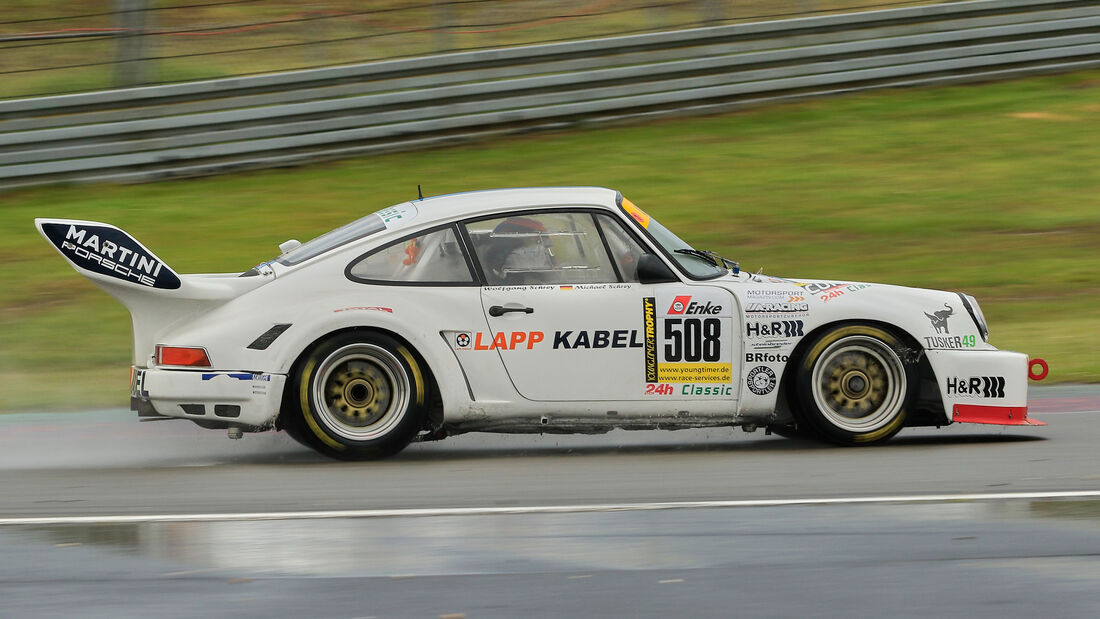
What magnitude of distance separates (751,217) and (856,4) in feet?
13.8

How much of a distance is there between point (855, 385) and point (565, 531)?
219cm

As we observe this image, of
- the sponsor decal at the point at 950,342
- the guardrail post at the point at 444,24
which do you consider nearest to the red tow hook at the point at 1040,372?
the sponsor decal at the point at 950,342

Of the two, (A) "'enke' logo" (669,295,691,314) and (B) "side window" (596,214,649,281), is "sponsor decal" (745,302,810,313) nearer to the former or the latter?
(A) "'enke' logo" (669,295,691,314)

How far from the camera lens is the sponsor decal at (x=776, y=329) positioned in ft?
23.2

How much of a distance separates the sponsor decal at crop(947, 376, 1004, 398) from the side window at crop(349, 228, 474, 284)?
2.53 meters

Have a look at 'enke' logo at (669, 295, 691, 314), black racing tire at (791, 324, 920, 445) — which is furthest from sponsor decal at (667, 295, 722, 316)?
black racing tire at (791, 324, 920, 445)

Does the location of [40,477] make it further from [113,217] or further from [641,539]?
[113,217]

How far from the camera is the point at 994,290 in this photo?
11.6m

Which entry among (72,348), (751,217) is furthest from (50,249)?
(751,217)

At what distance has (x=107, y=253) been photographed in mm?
6922

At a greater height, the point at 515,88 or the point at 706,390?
the point at 515,88

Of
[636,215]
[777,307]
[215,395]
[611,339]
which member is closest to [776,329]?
[777,307]

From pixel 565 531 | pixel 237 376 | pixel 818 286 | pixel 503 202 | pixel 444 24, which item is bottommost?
pixel 565 531

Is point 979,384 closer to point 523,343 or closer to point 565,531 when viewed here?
point 523,343
